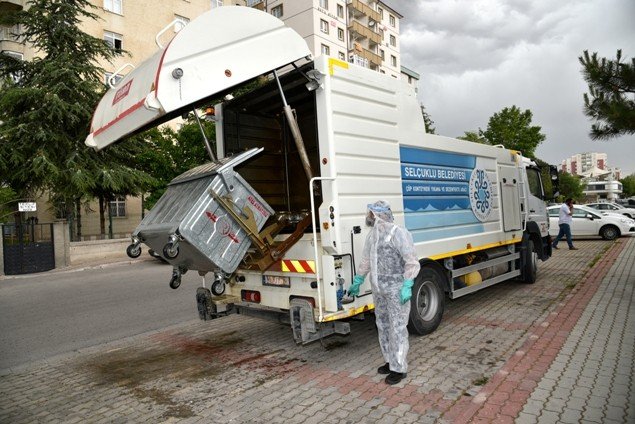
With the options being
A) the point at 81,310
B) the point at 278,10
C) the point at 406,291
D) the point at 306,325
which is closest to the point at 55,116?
the point at 81,310

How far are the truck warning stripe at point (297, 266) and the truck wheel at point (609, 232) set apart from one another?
57.4 ft

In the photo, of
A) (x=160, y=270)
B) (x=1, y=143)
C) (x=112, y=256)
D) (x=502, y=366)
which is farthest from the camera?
(x=112, y=256)

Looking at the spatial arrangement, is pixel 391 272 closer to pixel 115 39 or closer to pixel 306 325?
pixel 306 325

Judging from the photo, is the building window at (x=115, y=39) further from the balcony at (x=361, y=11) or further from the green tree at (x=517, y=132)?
the green tree at (x=517, y=132)

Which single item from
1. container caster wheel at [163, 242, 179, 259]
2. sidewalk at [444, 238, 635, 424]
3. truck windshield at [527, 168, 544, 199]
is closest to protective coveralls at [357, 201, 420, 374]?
sidewalk at [444, 238, 635, 424]

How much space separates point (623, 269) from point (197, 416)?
33.4 feet

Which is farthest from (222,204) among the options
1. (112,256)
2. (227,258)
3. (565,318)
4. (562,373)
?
(112,256)

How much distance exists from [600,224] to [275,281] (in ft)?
57.7

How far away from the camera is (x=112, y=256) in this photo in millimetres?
18984

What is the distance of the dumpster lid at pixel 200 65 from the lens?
3.70 metres

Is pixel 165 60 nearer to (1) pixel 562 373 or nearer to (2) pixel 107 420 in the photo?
(2) pixel 107 420

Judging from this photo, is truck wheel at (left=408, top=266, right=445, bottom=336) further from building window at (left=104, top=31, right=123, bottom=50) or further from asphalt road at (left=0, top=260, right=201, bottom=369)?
building window at (left=104, top=31, right=123, bottom=50)

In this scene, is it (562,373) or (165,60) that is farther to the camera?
(562,373)

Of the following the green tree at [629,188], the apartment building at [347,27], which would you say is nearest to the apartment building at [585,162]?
the green tree at [629,188]
